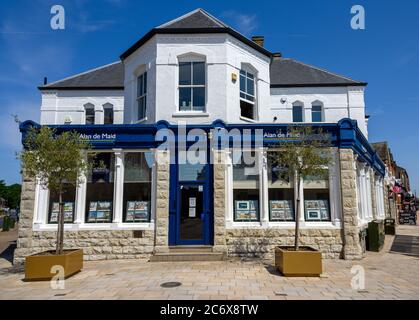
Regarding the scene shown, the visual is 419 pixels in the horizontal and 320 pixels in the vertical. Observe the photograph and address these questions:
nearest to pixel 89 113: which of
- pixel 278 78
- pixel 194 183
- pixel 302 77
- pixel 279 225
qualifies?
pixel 194 183

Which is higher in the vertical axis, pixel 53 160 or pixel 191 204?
pixel 53 160

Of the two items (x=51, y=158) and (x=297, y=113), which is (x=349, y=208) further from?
(x=51, y=158)

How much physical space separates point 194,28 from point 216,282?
9.60 m

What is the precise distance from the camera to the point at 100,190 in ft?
38.7

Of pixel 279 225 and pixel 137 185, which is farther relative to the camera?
pixel 137 185

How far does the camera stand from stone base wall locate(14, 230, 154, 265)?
11047 mm

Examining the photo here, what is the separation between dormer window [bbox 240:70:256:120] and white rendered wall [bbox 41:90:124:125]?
855cm

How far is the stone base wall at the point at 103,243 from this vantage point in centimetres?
1105

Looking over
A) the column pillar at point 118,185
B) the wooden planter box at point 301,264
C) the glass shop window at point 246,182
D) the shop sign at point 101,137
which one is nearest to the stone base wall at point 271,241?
the glass shop window at point 246,182

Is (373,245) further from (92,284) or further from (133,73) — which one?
(133,73)

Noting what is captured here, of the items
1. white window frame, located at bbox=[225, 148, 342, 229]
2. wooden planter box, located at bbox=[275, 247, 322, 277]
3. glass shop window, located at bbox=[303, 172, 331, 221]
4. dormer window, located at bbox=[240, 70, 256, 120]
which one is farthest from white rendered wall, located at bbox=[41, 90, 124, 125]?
wooden planter box, located at bbox=[275, 247, 322, 277]

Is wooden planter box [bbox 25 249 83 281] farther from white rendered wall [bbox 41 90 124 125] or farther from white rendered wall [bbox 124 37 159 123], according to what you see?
white rendered wall [bbox 41 90 124 125]

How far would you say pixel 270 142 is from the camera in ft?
38.1

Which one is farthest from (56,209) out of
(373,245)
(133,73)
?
(373,245)
